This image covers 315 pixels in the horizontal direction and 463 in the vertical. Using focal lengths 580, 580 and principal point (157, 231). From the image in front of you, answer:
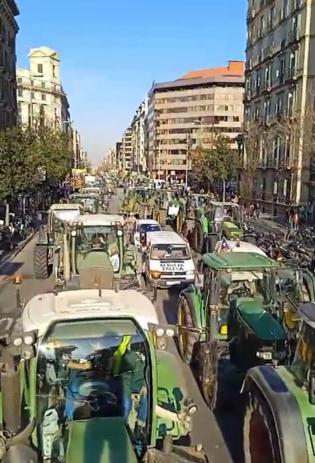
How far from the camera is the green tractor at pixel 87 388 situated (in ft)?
17.1

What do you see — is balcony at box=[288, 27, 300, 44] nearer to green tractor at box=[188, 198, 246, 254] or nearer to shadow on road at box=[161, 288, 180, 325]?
green tractor at box=[188, 198, 246, 254]

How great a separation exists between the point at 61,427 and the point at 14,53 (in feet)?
212

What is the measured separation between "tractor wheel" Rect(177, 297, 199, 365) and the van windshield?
251 inches

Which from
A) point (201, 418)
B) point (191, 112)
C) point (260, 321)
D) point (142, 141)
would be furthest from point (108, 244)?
point (142, 141)

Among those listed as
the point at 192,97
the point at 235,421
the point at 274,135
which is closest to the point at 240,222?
the point at 235,421

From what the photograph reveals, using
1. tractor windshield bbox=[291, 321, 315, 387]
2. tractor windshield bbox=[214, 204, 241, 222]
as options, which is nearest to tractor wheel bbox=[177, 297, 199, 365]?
tractor windshield bbox=[291, 321, 315, 387]

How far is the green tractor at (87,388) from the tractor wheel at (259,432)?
73cm

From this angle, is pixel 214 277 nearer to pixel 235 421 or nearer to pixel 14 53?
pixel 235 421

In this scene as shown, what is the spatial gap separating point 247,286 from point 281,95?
144ft

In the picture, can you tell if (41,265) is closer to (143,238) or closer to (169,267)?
(143,238)

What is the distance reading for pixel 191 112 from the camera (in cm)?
12475

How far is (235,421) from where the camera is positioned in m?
8.31

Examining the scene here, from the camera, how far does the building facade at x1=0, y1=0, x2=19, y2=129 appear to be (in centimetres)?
5431

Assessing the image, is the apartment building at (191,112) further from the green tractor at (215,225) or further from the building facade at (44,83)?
the green tractor at (215,225)
